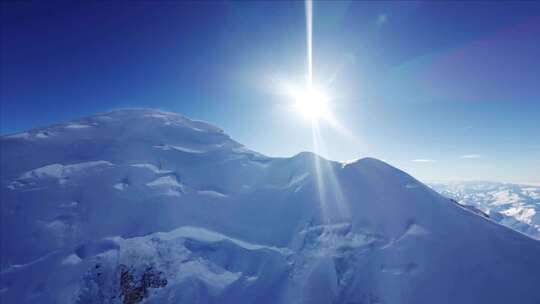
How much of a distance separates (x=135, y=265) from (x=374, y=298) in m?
28.6

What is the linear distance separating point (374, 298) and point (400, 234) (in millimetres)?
9568

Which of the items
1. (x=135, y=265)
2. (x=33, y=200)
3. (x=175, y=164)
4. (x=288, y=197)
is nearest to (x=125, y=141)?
(x=175, y=164)

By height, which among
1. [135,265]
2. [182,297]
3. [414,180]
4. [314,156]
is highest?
[314,156]

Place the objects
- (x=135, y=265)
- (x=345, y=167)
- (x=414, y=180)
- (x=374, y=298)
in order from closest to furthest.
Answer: (x=374, y=298) < (x=135, y=265) < (x=414, y=180) < (x=345, y=167)

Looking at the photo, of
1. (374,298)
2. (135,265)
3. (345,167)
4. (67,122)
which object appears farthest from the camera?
(67,122)

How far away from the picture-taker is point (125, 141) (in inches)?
2149

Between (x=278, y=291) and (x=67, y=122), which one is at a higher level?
(x=67, y=122)

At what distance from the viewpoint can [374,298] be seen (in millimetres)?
31312

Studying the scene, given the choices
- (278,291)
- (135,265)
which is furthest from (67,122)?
(278,291)

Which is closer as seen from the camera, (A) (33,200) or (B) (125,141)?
(A) (33,200)

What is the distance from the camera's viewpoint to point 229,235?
40781 mm

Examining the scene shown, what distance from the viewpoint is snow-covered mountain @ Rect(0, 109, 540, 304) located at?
102ft

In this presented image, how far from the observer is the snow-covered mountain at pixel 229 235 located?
31219 mm

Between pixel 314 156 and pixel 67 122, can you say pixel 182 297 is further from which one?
pixel 67 122
